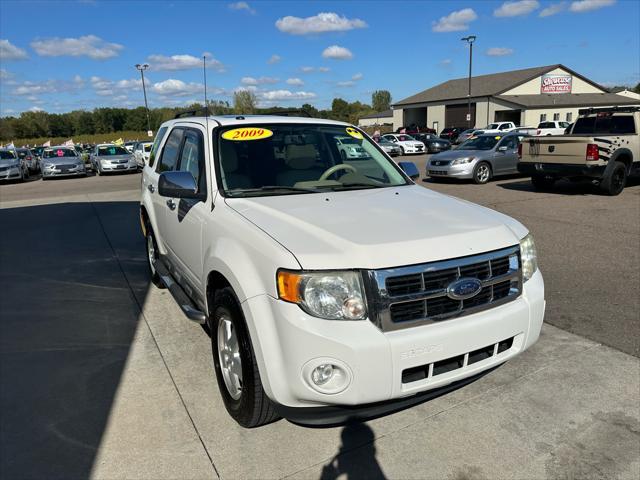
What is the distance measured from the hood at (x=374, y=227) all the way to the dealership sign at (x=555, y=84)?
206ft

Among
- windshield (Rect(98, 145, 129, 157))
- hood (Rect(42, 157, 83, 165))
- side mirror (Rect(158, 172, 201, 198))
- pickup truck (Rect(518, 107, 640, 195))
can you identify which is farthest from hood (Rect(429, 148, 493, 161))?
hood (Rect(42, 157, 83, 165))

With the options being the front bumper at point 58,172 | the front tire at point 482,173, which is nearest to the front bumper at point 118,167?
the front bumper at point 58,172

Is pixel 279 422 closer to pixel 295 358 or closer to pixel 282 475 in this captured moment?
pixel 282 475

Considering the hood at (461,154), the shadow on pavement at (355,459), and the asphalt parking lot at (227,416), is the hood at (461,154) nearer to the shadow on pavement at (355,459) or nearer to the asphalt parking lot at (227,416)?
the asphalt parking lot at (227,416)

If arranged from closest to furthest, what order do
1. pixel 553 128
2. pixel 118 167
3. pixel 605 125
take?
1. pixel 605 125
2. pixel 118 167
3. pixel 553 128

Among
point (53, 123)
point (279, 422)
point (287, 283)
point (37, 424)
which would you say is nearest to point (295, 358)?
point (287, 283)

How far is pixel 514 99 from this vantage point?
174 feet

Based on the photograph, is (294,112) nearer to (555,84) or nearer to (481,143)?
(481,143)

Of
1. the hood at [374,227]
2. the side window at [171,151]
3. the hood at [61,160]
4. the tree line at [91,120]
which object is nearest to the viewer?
the hood at [374,227]

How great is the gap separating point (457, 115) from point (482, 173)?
4595 centimetres

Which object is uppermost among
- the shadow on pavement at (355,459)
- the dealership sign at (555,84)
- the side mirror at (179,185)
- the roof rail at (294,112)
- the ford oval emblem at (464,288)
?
the dealership sign at (555,84)

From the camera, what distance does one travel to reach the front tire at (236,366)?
2662 mm

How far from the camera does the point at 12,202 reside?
47.8 ft

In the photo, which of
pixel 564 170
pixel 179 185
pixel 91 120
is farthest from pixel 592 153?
pixel 91 120
